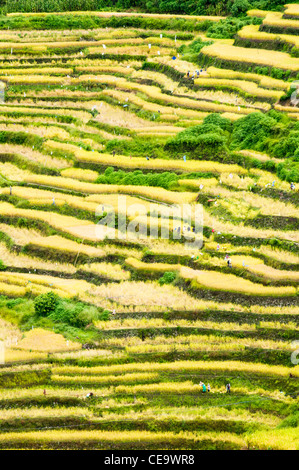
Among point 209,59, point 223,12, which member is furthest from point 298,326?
point 223,12

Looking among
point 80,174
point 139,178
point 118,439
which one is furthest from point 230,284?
point 80,174

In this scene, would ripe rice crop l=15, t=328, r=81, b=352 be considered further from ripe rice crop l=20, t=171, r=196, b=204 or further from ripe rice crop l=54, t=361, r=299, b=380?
ripe rice crop l=20, t=171, r=196, b=204

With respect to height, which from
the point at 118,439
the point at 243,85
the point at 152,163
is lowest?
the point at 118,439

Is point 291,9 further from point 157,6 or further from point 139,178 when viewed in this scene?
point 139,178

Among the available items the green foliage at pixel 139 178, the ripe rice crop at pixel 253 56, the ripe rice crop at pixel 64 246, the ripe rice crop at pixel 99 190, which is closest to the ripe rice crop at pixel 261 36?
the ripe rice crop at pixel 253 56

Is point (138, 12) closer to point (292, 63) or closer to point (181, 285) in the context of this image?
point (292, 63)

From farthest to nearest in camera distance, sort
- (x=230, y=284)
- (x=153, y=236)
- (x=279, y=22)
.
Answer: (x=279, y=22) < (x=153, y=236) < (x=230, y=284)

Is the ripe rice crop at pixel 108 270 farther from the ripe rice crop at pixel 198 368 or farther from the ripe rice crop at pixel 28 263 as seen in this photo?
the ripe rice crop at pixel 198 368
